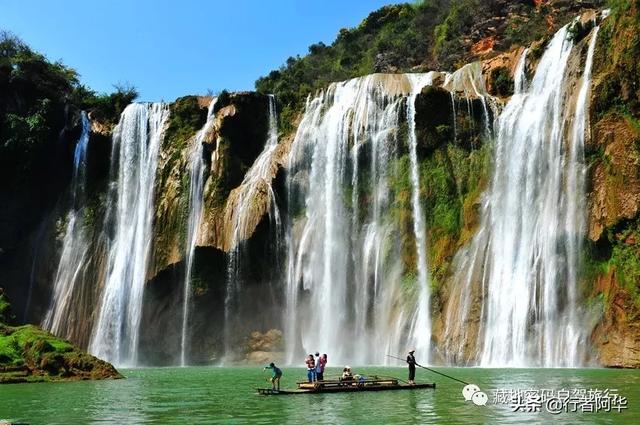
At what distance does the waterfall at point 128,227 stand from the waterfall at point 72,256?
6.84ft

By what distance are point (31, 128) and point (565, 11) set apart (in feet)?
155

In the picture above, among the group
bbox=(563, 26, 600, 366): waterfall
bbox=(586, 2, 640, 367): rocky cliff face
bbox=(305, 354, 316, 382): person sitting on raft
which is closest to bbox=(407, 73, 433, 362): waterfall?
bbox=(563, 26, 600, 366): waterfall

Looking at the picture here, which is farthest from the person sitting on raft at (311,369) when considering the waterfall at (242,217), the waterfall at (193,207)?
the waterfall at (193,207)

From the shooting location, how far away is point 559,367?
32.0 m

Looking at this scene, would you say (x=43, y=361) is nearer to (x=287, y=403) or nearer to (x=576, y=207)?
(x=287, y=403)

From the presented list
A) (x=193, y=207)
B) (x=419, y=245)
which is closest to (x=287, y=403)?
(x=419, y=245)

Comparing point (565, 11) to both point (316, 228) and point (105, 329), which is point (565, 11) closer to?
point (316, 228)

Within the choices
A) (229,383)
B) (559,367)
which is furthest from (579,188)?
(229,383)

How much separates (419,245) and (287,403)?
24.2m

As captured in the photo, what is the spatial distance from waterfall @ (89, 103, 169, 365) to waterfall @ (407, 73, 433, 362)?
710 inches

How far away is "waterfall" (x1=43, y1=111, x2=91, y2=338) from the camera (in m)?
48.1

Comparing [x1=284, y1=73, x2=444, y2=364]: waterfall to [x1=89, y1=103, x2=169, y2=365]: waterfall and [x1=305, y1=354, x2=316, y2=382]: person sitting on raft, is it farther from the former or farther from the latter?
[x1=305, y1=354, x2=316, y2=382]: person sitting on raft

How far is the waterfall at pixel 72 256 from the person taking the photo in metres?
48.1

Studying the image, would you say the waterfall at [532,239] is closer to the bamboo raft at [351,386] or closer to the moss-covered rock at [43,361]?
the bamboo raft at [351,386]
